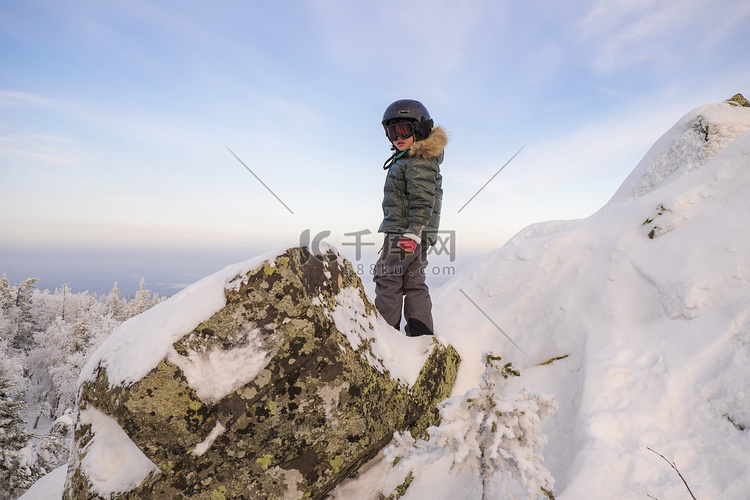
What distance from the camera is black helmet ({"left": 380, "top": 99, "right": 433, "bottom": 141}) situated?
5156mm

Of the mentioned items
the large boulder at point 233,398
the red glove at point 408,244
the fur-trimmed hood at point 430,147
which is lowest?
the large boulder at point 233,398

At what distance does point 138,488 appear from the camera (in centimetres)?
288

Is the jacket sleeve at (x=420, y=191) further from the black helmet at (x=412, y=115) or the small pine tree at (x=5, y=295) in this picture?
the small pine tree at (x=5, y=295)

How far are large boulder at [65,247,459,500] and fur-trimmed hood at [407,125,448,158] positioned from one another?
8.02 ft

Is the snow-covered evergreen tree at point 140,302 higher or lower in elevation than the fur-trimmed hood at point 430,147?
lower

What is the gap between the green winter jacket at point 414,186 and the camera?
16.0 ft

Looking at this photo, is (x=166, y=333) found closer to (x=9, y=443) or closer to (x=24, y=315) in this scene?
(x=9, y=443)

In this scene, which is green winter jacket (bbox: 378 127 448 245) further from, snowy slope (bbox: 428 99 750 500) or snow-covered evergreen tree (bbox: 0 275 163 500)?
snow-covered evergreen tree (bbox: 0 275 163 500)

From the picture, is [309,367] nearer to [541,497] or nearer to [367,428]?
[367,428]

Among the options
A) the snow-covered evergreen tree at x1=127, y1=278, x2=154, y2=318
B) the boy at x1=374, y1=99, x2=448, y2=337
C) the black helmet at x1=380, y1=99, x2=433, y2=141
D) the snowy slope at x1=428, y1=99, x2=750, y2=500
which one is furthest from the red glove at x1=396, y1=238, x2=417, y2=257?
the snow-covered evergreen tree at x1=127, y1=278, x2=154, y2=318

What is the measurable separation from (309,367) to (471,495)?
178 cm

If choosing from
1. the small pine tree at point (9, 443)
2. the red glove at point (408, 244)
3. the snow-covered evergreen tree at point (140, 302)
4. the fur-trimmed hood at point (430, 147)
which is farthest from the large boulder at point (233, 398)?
the snow-covered evergreen tree at point (140, 302)

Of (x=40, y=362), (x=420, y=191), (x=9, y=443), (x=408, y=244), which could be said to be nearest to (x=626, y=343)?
(x=408, y=244)

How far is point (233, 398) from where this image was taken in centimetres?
291
